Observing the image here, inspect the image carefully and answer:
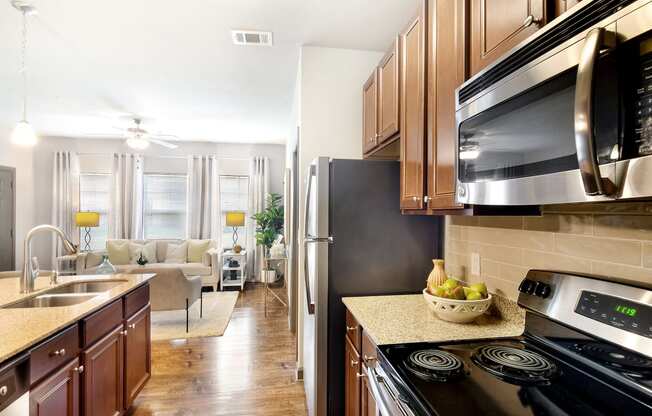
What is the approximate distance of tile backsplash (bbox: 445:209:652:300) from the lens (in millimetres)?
926

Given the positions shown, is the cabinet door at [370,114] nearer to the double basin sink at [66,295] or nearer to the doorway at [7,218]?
the double basin sink at [66,295]

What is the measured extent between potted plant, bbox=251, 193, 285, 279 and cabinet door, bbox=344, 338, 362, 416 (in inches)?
153

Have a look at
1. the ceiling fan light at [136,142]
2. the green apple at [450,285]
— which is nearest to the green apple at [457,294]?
the green apple at [450,285]

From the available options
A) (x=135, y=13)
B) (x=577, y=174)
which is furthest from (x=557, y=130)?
(x=135, y=13)

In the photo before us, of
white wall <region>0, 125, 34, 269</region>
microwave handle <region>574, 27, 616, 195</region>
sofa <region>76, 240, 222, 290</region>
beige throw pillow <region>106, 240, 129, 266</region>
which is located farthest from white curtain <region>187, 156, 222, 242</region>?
microwave handle <region>574, 27, 616, 195</region>

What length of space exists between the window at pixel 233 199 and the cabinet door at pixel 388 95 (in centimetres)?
468

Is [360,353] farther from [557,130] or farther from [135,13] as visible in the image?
[135,13]

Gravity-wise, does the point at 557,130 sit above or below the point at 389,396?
above

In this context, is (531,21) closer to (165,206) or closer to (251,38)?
(251,38)

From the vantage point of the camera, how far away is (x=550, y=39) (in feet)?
2.38

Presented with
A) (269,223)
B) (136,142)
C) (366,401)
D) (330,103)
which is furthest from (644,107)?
(269,223)

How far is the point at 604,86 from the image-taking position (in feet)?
1.96

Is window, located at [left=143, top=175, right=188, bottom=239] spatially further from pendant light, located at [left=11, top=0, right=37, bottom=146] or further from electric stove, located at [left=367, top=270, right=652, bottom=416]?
electric stove, located at [left=367, top=270, right=652, bottom=416]

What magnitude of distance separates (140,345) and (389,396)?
79.5 inches
